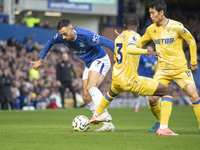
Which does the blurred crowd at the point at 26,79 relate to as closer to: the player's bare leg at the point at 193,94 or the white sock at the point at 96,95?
the white sock at the point at 96,95

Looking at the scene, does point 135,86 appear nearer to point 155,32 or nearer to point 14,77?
point 155,32

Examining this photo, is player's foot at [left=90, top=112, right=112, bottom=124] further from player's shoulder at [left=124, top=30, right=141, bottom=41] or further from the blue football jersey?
the blue football jersey

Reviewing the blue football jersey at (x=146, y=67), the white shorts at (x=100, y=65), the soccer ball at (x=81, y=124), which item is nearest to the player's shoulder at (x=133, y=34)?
the white shorts at (x=100, y=65)

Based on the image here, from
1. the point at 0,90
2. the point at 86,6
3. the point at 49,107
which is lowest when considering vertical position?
the point at 49,107

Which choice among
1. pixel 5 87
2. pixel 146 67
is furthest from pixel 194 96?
pixel 5 87

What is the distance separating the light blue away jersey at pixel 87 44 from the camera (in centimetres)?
870

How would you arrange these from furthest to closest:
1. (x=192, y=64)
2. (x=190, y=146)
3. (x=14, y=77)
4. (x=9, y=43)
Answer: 1. (x=9, y=43)
2. (x=14, y=77)
3. (x=192, y=64)
4. (x=190, y=146)

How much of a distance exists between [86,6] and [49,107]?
35.0 ft

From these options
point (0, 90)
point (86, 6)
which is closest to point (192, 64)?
point (0, 90)

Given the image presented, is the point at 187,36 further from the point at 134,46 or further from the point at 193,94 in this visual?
the point at 134,46

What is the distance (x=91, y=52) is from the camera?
358 inches

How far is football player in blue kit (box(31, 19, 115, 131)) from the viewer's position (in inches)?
337

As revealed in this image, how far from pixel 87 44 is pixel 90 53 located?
0.77 ft

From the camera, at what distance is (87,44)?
29.2 feet
